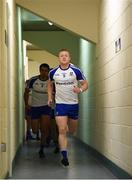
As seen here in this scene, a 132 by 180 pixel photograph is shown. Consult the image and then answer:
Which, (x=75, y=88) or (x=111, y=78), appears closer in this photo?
(x=111, y=78)

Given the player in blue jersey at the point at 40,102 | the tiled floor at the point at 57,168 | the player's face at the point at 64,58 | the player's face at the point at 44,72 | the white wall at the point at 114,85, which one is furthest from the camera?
the player in blue jersey at the point at 40,102

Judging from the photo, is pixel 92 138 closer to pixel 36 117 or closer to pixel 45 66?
pixel 36 117

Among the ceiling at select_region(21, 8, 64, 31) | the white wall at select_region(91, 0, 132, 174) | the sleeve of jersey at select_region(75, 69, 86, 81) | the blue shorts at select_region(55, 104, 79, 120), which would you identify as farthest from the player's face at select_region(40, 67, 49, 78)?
the ceiling at select_region(21, 8, 64, 31)

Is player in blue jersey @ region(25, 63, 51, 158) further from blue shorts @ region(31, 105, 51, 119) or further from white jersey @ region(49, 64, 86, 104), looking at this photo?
white jersey @ region(49, 64, 86, 104)

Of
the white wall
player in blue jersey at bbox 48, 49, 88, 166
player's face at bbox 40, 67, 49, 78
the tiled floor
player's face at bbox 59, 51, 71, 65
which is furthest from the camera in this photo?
player's face at bbox 40, 67, 49, 78

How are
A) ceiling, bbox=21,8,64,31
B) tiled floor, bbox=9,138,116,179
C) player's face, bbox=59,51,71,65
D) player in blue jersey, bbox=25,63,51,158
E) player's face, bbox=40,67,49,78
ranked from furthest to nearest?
1. ceiling, bbox=21,8,64,31
2. player in blue jersey, bbox=25,63,51,158
3. player's face, bbox=40,67,49,78
4. player's face, bbox=59,51,71,65
5. tiled floor, bbox=9,138,116,179

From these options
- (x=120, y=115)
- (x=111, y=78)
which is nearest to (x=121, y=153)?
(x=120, y=115)

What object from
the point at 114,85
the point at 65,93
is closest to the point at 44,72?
the point at 65,93

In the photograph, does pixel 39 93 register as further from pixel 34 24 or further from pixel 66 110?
pixel 34 24

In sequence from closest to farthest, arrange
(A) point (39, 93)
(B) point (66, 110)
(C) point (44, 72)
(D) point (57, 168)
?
(D) point (57, 168) → (B) point (66, 110) → (C) point (44, 72) → (A) point (39, 93)

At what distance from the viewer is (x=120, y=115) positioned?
409 cm

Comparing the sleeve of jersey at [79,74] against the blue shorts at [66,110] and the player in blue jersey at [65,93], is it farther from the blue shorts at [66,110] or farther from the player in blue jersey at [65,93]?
the blue shorts at [66,110]

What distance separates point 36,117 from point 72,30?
151 cm

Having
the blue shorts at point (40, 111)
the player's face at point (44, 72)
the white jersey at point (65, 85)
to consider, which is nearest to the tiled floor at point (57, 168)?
the blue shorts at point (40, 111)
